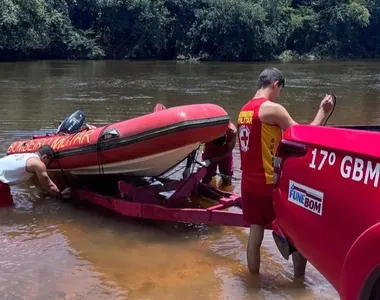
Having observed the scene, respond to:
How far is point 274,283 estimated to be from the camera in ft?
12.9

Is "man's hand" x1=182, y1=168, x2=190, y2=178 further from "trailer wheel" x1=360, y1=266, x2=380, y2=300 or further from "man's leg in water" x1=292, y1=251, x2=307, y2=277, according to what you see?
"trailer wheel" x1=360, y1=266, x2=380, y2=300

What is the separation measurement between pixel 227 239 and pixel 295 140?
2.38m

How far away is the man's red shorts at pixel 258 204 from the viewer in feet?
12.4

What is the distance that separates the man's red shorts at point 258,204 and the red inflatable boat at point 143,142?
1.17 m

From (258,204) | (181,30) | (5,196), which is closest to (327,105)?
(258,204)

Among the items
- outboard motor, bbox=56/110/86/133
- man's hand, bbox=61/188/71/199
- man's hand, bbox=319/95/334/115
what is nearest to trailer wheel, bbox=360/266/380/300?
man's hand, bbox=319/95/334/115

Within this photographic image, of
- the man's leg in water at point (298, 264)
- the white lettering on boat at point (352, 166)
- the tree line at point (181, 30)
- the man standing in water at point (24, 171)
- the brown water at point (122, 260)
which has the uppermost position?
the tree line at point (181, 30)

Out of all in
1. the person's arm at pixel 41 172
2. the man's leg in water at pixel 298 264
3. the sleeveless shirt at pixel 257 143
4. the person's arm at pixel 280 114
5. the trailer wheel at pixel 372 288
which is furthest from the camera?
the person's arm at pixel 41 172

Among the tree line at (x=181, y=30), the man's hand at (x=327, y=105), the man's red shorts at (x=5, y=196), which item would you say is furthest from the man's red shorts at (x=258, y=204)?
the tree line at (x=181, y=30)

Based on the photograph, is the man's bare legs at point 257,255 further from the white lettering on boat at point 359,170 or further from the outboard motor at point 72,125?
the outboard motor at point 72,125

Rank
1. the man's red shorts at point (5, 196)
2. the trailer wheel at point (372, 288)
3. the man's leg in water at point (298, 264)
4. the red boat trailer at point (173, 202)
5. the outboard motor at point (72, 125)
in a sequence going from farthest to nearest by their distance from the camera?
the outboard motor at point (72, 125) → the man's red shorts at point (5, 196) → the red boat trailer at point (173, 202) → the man's leg in water at point (298, 264) → the trailer wheel at point (372, 288)

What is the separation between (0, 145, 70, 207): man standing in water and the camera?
5572mm

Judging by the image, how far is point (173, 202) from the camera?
5.28 metres

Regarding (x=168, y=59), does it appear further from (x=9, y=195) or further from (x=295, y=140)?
(x=295, y=140)
